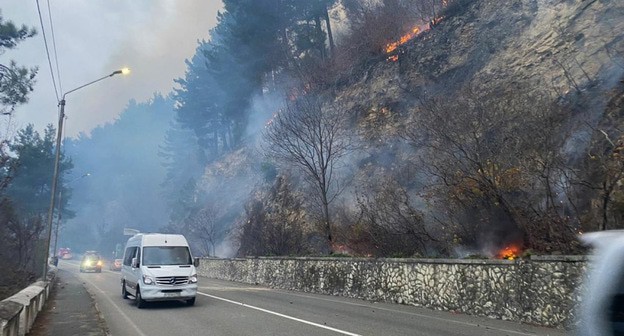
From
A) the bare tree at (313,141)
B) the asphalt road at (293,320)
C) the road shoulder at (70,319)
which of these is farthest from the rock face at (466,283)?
the road shoulder at (70,319)

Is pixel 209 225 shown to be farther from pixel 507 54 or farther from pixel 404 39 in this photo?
pixel 507 54

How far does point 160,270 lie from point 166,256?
0.93 metres

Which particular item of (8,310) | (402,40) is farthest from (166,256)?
(402,40)

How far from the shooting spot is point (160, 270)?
1471 centimetres

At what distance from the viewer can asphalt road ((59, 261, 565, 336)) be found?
10192mm

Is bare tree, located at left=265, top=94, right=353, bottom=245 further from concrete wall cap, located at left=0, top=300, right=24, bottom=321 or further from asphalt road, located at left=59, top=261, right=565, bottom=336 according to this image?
concrete wall cap, located at left=0, top=300, right=24, bottom=321

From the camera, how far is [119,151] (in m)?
125

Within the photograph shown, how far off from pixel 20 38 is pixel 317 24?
982 inches

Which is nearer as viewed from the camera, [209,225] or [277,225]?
[277,225]

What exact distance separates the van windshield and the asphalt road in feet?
4.85

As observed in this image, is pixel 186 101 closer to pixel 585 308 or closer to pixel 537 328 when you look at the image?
pixel 537 328

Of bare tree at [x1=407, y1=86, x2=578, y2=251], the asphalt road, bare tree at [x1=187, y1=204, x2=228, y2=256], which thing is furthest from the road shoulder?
bare tree at [x1=187, y1=204, x2=228, y2=256]

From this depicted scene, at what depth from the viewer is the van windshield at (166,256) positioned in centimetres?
1529

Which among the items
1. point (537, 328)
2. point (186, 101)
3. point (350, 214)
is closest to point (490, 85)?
point (350, 214)
